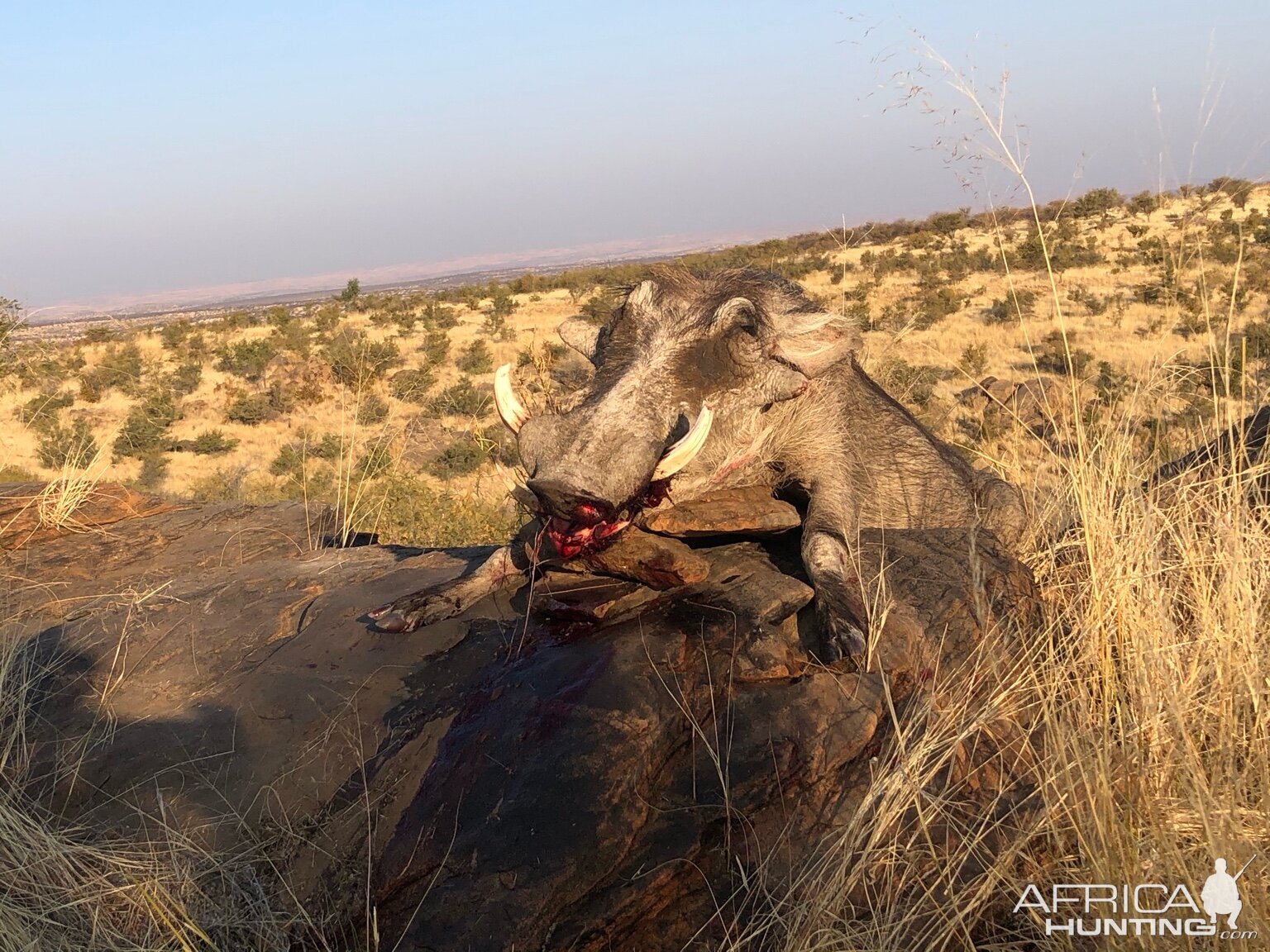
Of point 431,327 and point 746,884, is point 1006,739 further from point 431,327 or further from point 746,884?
point 431,327

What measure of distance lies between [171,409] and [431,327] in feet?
39.7

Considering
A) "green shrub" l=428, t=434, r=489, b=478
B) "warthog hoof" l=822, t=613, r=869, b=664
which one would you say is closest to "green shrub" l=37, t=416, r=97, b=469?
"green shrub" l=428, t=434, r=489, b=478

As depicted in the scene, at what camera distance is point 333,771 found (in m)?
2.95

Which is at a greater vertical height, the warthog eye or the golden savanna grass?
the warthog eye

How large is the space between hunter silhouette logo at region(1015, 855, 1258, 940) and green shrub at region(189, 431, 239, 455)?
17.0m

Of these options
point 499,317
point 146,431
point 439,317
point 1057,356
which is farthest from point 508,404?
point 439,317

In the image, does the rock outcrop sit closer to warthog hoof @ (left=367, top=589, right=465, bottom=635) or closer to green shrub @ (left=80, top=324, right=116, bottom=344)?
warthog hoof @ (left=367, top=589, right=465, bottom=635)

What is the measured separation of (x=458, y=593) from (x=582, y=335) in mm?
1733

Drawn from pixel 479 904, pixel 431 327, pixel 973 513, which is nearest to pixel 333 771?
pixel 479 904

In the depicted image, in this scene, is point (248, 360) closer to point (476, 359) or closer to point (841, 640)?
point (476, 359)

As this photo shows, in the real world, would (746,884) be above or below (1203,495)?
below

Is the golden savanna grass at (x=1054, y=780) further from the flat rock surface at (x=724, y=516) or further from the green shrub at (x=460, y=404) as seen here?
the green shrub at (x=460, y=404)

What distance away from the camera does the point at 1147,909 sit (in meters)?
Result: 2.13

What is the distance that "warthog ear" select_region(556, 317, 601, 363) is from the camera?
492 centimetres
